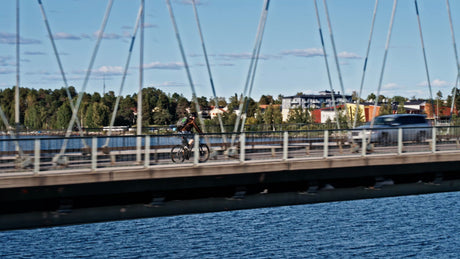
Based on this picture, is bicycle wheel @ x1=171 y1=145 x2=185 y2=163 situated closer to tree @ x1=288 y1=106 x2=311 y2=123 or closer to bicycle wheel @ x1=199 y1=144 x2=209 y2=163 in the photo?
bicycle wheel @ x1=199 y1=144 x2=209 y2=163

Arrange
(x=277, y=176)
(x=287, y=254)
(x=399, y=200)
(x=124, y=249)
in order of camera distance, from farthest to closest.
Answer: (x=399, y=200)
(x=124, y=249)
(x=287, y=254)
(x=277, y=176)

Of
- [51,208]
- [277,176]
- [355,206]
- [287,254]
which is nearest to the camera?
[51,208]

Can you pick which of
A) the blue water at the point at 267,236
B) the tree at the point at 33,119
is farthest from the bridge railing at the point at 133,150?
the tree at the point at 33,119

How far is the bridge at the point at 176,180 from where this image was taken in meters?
14.1

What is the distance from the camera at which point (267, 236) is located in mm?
36469

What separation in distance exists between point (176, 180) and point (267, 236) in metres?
21.9

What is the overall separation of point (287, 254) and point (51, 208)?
59.7 feet

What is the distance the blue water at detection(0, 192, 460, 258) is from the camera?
3148 cm

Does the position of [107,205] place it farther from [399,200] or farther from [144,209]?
[399,200]

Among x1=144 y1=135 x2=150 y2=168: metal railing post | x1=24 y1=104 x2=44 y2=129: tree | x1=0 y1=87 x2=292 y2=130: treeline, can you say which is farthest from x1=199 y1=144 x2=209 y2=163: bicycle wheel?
x1=24 y1=104 x2=44 y2=129: tree

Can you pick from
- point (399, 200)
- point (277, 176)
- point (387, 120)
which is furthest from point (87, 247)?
point (399, 200)

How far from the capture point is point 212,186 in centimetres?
1594

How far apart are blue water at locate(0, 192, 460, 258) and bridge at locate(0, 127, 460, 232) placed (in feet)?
38.5

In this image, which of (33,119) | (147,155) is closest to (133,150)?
(147,155)
